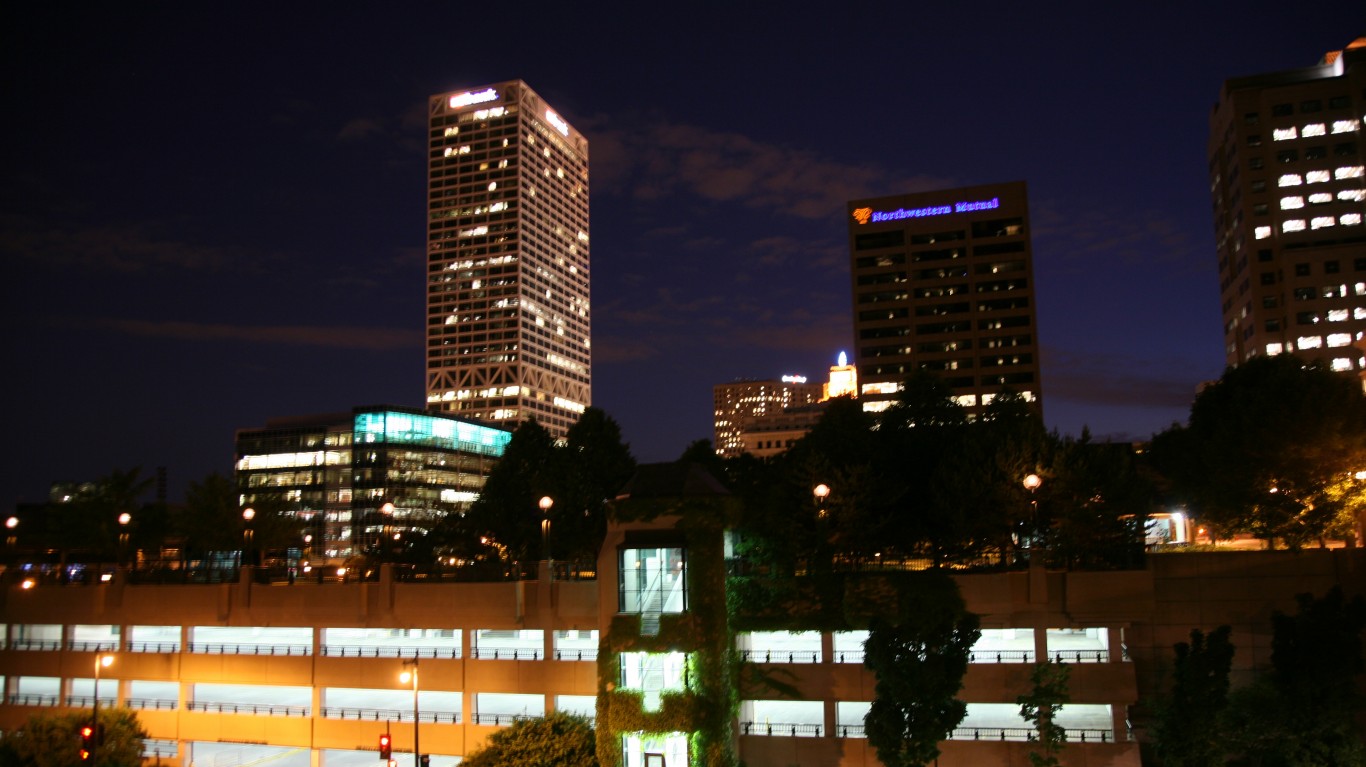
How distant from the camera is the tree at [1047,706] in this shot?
126 ft

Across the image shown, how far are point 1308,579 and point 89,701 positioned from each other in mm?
61881

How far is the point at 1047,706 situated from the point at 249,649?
40656 mm

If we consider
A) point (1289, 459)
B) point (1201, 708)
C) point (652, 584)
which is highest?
point (1289, 459)

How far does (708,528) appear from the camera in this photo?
41844 millimetres

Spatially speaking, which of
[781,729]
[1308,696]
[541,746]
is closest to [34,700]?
[541,746]

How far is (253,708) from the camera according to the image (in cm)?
5272

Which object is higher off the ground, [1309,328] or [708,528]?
[1309,328]

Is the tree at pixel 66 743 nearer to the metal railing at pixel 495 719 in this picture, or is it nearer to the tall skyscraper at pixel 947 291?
the metal railing at pixel 495 719

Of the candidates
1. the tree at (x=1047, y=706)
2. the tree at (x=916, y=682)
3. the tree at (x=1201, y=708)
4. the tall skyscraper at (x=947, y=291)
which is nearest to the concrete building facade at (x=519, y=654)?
the tree at (x=1047, y=706)

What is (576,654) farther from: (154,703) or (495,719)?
(154,703)

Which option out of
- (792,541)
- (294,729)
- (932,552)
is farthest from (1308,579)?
(294,729)

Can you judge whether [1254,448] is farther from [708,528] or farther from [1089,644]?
[708,528]

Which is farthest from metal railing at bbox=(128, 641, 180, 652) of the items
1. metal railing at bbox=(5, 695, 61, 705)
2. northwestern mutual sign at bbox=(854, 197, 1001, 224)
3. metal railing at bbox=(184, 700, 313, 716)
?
northwestern mutual sign at bbox=(854, 197, 1001, 224)

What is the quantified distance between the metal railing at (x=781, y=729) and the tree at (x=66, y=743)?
29.2 meters
